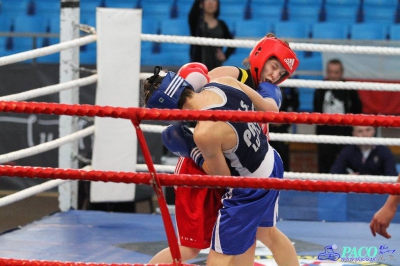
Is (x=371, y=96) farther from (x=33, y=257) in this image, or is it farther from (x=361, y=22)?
(x=33, y=257)

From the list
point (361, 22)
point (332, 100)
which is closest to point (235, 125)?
point (332, 100)

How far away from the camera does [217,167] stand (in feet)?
8.11

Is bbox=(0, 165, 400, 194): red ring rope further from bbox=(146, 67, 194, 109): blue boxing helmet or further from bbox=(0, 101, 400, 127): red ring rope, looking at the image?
bbox=(146, 67, 194, 109): blue boxing helmet

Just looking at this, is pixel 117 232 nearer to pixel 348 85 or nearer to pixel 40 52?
pixel 40 52

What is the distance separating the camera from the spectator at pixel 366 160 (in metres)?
4.57

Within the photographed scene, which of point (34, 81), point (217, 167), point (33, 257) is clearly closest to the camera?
point (217, 167)

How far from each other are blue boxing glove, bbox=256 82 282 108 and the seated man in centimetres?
7

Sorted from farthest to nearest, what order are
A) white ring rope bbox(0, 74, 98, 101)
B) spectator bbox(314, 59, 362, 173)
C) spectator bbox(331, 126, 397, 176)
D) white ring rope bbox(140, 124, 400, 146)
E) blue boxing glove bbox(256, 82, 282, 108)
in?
spectator bbox(314, 59, 362, 173) < spectator bbox(331, 126, 397, 176) < white ring rope bbox(140, 124, 400, 146) < white ring rope bbox(0, 74, 98, 101) < blue boxing glove bbox(256, 82, 282, 108)

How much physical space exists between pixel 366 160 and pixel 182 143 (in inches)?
91.2

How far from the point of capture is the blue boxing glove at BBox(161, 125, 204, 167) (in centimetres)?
261

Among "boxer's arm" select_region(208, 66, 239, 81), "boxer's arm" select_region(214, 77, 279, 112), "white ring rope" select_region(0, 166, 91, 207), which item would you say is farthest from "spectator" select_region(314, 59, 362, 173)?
"boxer's arm" select_region(214, 77, 279, 112)

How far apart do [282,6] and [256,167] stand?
5.58m

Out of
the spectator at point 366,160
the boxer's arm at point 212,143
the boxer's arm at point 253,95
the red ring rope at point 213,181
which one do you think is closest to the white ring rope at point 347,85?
the spectator at point 366,160

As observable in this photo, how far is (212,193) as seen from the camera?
106 inches
